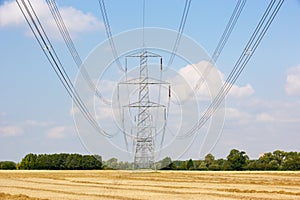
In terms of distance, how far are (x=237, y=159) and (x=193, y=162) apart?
16931mm

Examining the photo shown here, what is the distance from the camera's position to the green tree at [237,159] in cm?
16225

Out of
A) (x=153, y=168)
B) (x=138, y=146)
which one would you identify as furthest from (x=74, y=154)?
(x=138, y=146)

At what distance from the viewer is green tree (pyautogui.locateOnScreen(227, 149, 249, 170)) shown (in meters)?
162

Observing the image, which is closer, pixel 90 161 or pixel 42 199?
pixel 42 199

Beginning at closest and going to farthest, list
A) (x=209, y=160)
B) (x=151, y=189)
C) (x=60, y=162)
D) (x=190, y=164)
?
(x=151, y=189)
(x=190, y=164)
(x=60, y=162)
(x=209, y=160)

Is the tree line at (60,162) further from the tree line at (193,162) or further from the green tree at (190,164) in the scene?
the green tree at (190,164)

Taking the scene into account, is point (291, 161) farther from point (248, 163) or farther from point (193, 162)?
point (193, 162)

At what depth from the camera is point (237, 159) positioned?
163 metres

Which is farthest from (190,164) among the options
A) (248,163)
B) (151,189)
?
(151,189)

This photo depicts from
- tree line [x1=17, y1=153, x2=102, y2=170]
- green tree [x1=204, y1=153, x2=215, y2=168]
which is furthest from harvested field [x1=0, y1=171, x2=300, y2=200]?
green tree [x1=204, y1=153, x2=215, y2=168]

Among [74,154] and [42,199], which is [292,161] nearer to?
[74,154]

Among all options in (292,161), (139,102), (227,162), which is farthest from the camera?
(227,162)

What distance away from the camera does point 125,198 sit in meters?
35.5

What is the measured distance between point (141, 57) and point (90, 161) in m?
104
